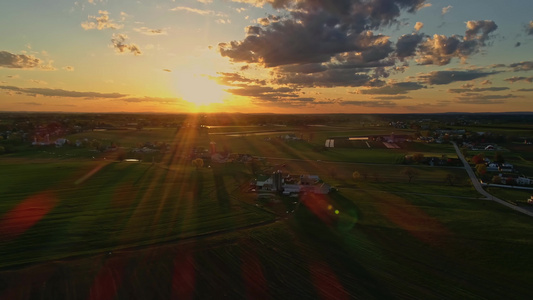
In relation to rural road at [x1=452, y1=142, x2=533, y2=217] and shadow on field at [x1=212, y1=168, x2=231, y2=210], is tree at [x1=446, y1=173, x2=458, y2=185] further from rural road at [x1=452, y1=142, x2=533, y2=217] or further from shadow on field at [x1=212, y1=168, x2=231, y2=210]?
shadow on field at [x1=212, y1=168, x2=231, y2=210]

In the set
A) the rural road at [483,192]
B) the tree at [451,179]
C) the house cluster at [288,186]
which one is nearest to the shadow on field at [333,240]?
the house cluster at [288,186]

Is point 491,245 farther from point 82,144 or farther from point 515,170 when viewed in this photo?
point 82,144

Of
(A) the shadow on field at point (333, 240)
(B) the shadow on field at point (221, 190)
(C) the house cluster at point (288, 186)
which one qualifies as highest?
(C) the house cluster at point (288, 186)

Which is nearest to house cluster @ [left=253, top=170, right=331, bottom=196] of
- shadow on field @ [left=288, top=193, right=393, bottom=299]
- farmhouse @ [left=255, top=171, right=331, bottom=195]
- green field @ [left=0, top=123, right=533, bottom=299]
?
farmhouse @ [left=255, top=171, right=331, bottom=195]

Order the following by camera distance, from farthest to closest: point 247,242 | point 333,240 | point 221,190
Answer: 1. point 221,190
2. point 333,240
3. point 247,242

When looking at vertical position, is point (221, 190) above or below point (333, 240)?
below

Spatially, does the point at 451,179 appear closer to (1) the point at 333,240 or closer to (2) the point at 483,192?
(2) the point at 483,192

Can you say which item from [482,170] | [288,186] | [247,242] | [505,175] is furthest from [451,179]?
[247,242]

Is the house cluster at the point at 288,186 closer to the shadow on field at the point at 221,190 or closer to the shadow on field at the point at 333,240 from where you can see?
the shadow on field at the point at 333,240

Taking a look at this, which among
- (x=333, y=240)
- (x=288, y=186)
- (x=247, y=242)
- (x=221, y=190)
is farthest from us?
(x=288, y=186)

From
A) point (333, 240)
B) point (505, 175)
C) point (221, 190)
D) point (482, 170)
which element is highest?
point (482, 170)

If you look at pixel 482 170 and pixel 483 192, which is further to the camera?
pixel 482 170
